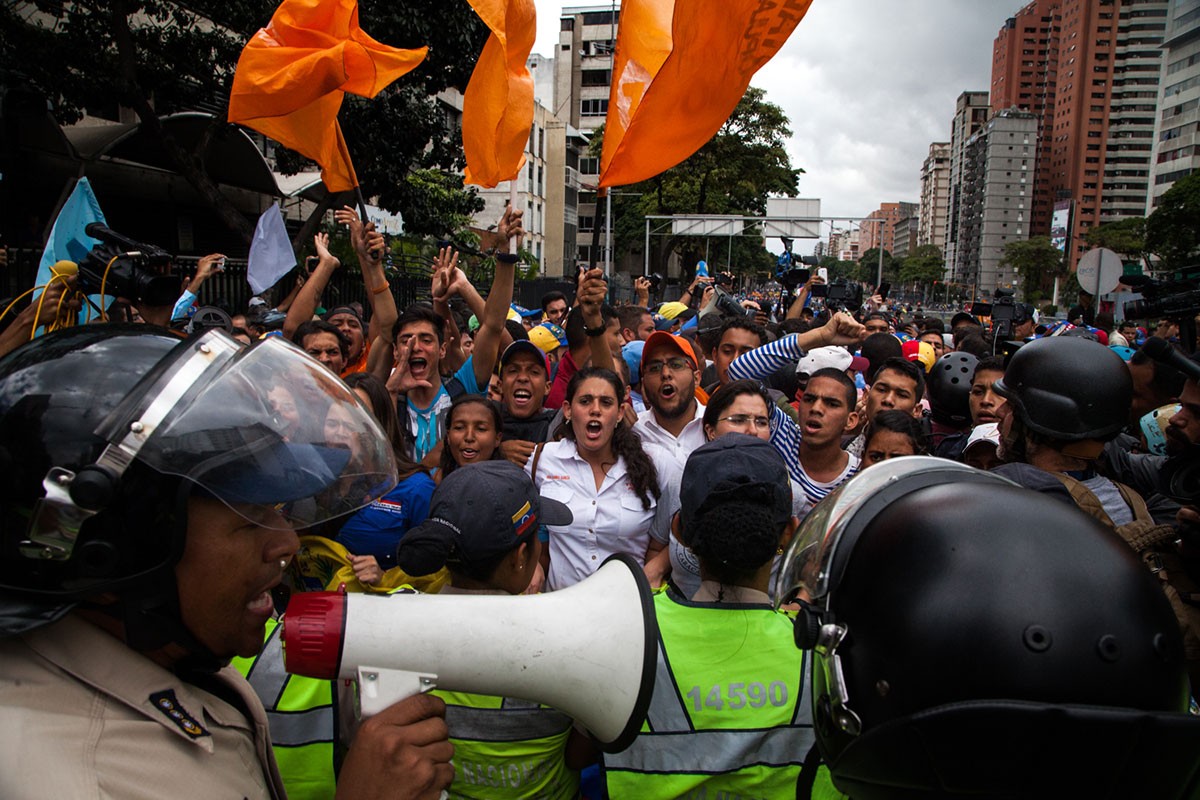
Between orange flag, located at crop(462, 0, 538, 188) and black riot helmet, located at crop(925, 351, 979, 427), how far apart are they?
2834 mm

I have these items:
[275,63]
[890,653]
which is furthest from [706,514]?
[275,63]

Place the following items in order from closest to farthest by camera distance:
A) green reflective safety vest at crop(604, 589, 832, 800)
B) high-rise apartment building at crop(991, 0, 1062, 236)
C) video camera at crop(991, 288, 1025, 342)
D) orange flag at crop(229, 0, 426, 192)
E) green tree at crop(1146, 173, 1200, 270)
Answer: green reflective safety vest at crop(604, 589, 832, 800)
orange flag at crop(229, 0, 426, 192)
video camera at crop(991, 288, 1025, 342)
green tree at crop(1146, 173, 1200, 270)
high-rise apartment building at crop(991, 0, 1062, 236)

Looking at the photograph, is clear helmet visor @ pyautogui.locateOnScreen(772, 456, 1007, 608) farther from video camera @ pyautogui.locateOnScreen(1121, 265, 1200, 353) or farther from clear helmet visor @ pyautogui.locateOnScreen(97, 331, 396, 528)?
video camera @ pyautogui.locateOnScreen(1121, 265, 1200, 353)

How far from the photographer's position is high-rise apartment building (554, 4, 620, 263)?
66375mm

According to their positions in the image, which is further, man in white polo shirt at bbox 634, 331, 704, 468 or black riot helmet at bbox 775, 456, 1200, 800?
man in white polo shirt at bbox 634, 331, 704, 468

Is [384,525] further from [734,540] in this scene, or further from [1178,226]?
[1178,226]

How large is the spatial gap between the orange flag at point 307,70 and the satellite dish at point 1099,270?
9.02m

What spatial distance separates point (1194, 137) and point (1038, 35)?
8969 centimetres

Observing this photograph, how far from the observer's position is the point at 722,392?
3.86 m

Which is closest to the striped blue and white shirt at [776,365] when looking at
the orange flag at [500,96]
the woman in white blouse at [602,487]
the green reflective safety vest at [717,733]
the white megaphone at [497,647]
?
the woman in white blouse at [602,487]

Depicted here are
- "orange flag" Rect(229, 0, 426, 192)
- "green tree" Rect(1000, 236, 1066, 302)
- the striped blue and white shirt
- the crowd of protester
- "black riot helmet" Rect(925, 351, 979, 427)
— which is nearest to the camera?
the crowd of protester

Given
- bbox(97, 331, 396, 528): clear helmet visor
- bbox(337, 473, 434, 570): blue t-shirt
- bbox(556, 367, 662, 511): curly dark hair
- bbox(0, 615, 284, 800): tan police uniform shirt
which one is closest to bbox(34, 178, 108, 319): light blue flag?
bbox(337, 473, 434, 570): blue t-shirt

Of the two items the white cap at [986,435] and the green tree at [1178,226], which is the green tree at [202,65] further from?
the green tree at [1178,226]

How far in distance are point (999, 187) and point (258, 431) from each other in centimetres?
16462
